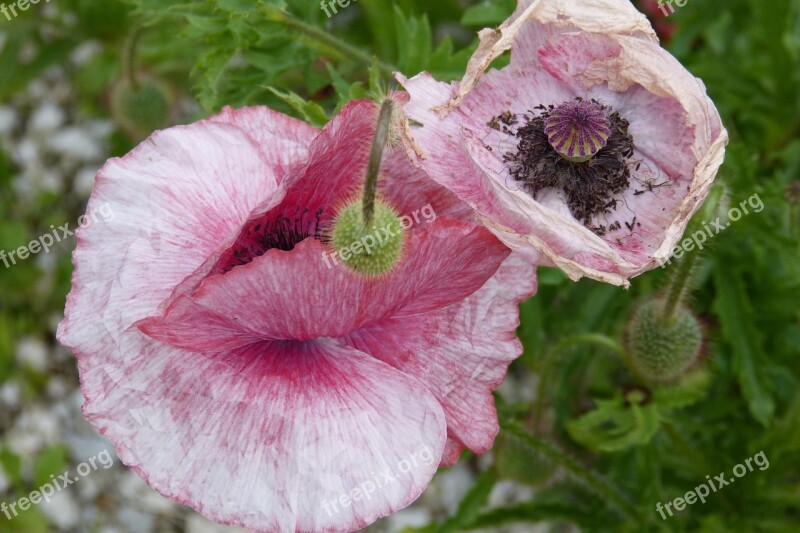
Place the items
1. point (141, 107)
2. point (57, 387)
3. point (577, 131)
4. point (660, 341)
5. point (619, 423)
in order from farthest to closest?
point (57, 387) → point (141, 107) → point (619, 423) → point (660, 341) → point (577, 131)

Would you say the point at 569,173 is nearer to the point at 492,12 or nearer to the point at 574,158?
the point at 574,158

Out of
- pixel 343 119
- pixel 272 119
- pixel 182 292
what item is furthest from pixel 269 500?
pixel 272 119

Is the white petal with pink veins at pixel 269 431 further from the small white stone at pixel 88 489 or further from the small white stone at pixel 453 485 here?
the small white stone at pixel 88 489

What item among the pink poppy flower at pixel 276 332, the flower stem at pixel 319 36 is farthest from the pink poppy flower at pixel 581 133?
the flower stem at pixel 319 36

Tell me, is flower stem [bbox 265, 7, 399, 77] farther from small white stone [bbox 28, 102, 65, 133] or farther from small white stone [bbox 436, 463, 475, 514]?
small white stone [bbox 28, 102, 65, 133]

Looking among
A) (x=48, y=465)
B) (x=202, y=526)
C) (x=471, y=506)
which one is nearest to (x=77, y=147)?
(x=48, y=465)

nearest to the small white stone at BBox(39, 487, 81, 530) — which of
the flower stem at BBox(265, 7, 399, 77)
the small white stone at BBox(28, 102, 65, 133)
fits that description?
the small white stone at BBox(28, 102, 65, 133)
